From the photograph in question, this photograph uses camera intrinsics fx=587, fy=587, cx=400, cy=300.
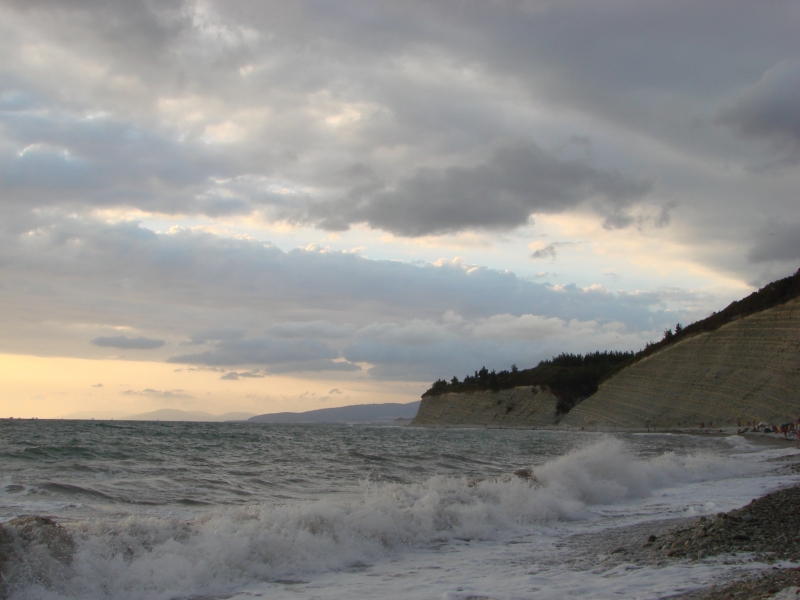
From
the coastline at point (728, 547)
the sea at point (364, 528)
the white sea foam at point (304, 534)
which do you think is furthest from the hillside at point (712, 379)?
the coastline at point (728, 547)

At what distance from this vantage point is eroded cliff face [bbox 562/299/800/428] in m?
39.6

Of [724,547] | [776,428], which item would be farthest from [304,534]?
[776,428]

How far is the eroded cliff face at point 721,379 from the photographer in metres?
39.6

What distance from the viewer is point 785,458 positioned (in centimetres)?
2194

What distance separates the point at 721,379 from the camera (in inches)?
1823

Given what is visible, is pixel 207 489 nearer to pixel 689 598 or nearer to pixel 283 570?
pixel 283 570

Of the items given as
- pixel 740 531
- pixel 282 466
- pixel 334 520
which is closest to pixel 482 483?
pixel 334 520

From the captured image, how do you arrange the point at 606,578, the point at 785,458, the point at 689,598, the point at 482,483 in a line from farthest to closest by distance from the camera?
the point at 785,458 → the point at 482,483 → the point at 606,578 → the point at 689,598

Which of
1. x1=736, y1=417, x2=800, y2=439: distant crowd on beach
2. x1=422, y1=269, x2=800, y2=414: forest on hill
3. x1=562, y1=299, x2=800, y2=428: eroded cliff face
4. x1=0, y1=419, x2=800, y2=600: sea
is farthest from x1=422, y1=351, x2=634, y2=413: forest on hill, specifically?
x1=0, y1=419, x2=800, y2=600: sea

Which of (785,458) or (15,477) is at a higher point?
(15,477)

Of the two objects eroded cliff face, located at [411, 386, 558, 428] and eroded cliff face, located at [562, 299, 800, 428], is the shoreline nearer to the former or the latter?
eroded cliff face, located at [562, 299, 800, 428]

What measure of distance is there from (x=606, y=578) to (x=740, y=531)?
9.69 ft

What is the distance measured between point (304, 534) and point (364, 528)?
1171mm

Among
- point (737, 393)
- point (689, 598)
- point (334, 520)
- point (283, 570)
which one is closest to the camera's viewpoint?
point (689, 598)
